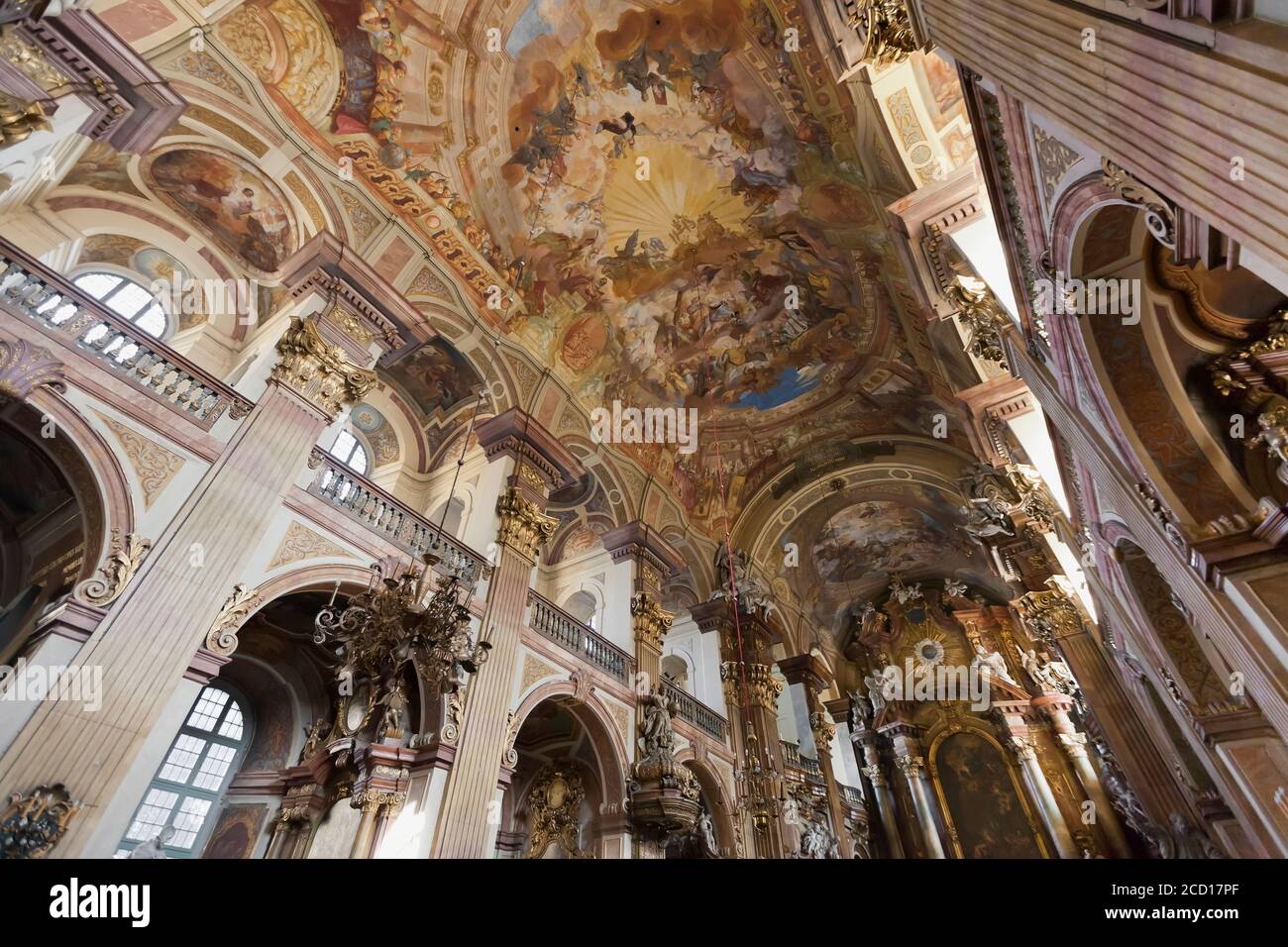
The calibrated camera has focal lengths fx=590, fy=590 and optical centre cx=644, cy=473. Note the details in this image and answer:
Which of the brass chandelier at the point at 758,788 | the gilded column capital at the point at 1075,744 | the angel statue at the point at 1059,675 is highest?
the angel statue at the point at 1059,675

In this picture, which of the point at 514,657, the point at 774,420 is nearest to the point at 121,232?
the point at 514,657

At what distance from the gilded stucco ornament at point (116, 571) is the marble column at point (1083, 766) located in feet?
63.9

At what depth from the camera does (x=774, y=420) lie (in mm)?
15562

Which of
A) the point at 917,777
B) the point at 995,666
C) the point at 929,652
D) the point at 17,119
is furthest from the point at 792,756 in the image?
the point at 17,119

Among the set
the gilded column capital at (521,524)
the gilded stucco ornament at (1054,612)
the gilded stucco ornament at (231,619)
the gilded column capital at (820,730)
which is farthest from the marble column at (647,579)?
the gilded stucco ornament at (1054,612)

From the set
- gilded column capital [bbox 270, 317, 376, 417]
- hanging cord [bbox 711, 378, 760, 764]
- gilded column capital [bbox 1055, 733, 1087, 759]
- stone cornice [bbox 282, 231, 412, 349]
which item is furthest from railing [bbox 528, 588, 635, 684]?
gilded column capital [bbox 1055, 733, 1087, 759]

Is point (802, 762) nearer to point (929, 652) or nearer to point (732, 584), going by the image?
point (732, 584)

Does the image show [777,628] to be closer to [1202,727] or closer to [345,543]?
[1202,727]

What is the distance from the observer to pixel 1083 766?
51.1ft

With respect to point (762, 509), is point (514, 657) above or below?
below

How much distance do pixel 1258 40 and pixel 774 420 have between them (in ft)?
44.2

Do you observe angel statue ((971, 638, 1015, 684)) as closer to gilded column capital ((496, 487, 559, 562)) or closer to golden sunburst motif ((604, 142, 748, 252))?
golden sunburst motif ((604, 142, 748, 252))

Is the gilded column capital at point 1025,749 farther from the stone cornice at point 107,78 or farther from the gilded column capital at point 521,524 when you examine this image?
the stone cornice at point 107,78

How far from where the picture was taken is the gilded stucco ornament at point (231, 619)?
5.57 metres
